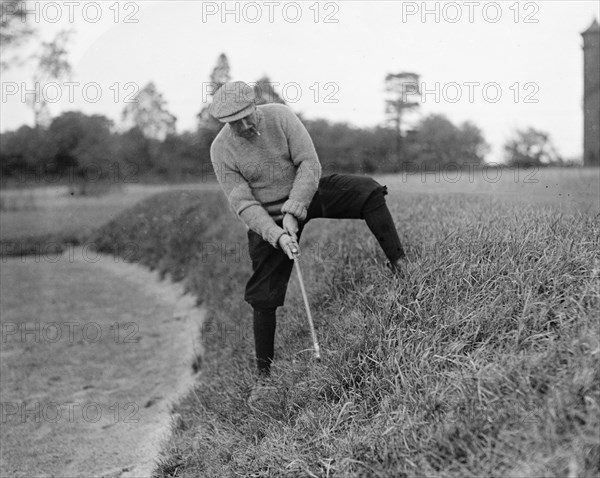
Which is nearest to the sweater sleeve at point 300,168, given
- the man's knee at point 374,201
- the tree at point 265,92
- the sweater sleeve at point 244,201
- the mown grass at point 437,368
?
the sweater sleeve at point 244,201

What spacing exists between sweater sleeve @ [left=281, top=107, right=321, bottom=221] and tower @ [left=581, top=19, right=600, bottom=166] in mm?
2356

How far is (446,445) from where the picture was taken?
3.09 m

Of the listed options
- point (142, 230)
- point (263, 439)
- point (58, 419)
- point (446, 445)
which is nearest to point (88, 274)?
point (142, 230)

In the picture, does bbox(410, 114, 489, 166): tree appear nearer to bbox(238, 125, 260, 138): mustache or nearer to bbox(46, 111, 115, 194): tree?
bbox(238, 125, 260, 138): mustache

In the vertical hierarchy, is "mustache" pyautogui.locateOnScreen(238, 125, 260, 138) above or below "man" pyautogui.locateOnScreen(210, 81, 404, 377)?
above

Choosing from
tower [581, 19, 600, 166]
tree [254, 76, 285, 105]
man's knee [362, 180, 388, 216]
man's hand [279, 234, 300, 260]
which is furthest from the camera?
tree [254, 76, 285, 105]

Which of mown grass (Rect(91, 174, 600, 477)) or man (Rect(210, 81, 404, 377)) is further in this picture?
man (Rect(210, 81, 404, 377))

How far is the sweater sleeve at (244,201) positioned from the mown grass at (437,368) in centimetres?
74

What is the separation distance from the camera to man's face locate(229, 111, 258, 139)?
4938 millimetres

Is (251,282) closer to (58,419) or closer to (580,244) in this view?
(580,244)

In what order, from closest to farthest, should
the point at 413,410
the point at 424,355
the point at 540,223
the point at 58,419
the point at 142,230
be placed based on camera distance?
the point at 413,410 < the point at 424,355 < the point at 540,223 < the point at 58,419 < the point at 142,230

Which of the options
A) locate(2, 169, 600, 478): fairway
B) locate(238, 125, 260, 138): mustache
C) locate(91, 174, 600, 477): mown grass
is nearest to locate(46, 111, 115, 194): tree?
locate(2, 169, 600, 478): fairway

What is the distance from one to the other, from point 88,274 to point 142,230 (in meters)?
2.62

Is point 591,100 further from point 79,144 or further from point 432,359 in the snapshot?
point 79,144
